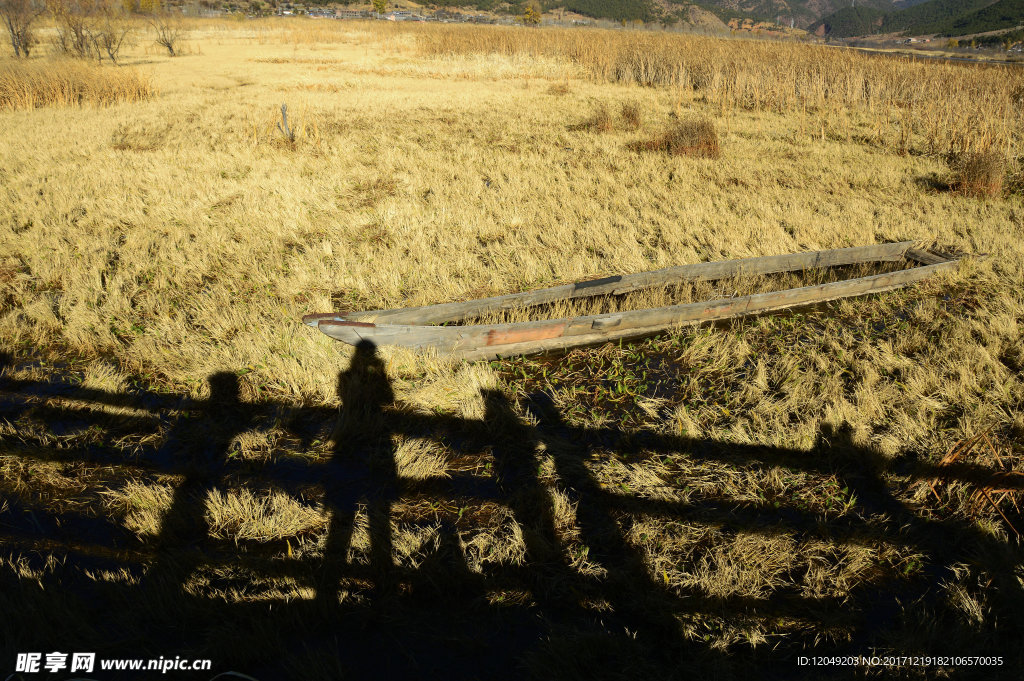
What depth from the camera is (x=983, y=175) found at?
29.8 ft

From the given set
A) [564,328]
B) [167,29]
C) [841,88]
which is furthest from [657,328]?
[167,29]

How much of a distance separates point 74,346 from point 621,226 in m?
6.93

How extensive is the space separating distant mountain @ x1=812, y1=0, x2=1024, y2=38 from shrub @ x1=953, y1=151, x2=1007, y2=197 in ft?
339

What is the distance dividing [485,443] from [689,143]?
10.4 m

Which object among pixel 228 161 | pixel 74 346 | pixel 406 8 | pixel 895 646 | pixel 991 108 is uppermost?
pixel 406 8

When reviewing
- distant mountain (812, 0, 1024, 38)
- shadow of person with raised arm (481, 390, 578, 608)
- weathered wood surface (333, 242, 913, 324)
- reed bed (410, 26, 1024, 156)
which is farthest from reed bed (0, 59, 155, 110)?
distant mountain (812, 0, 1024, 38)

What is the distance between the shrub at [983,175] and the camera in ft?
29.7

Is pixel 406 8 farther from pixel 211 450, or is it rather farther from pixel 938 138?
pixel 211 450

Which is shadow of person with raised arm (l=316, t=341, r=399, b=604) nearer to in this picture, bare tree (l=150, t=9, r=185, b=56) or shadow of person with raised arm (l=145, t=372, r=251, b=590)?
shadow of person with raised arm (l=145, t=372, r=251, b=590)

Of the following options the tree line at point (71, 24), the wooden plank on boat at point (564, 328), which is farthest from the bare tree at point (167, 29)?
the wooden plank on boat at point (564, 328)

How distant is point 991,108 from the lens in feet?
43.2

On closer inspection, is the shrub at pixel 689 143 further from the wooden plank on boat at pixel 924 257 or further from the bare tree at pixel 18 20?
the bare tree at pixel 18 20

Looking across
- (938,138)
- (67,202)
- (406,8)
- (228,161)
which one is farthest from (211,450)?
(406,8)

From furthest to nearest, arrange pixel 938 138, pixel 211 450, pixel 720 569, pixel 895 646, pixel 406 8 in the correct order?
1. pixel 406 8
2. pixel 938 138
3. pixel 211 450
4. pixel 720 569
5. pixel 895 646
